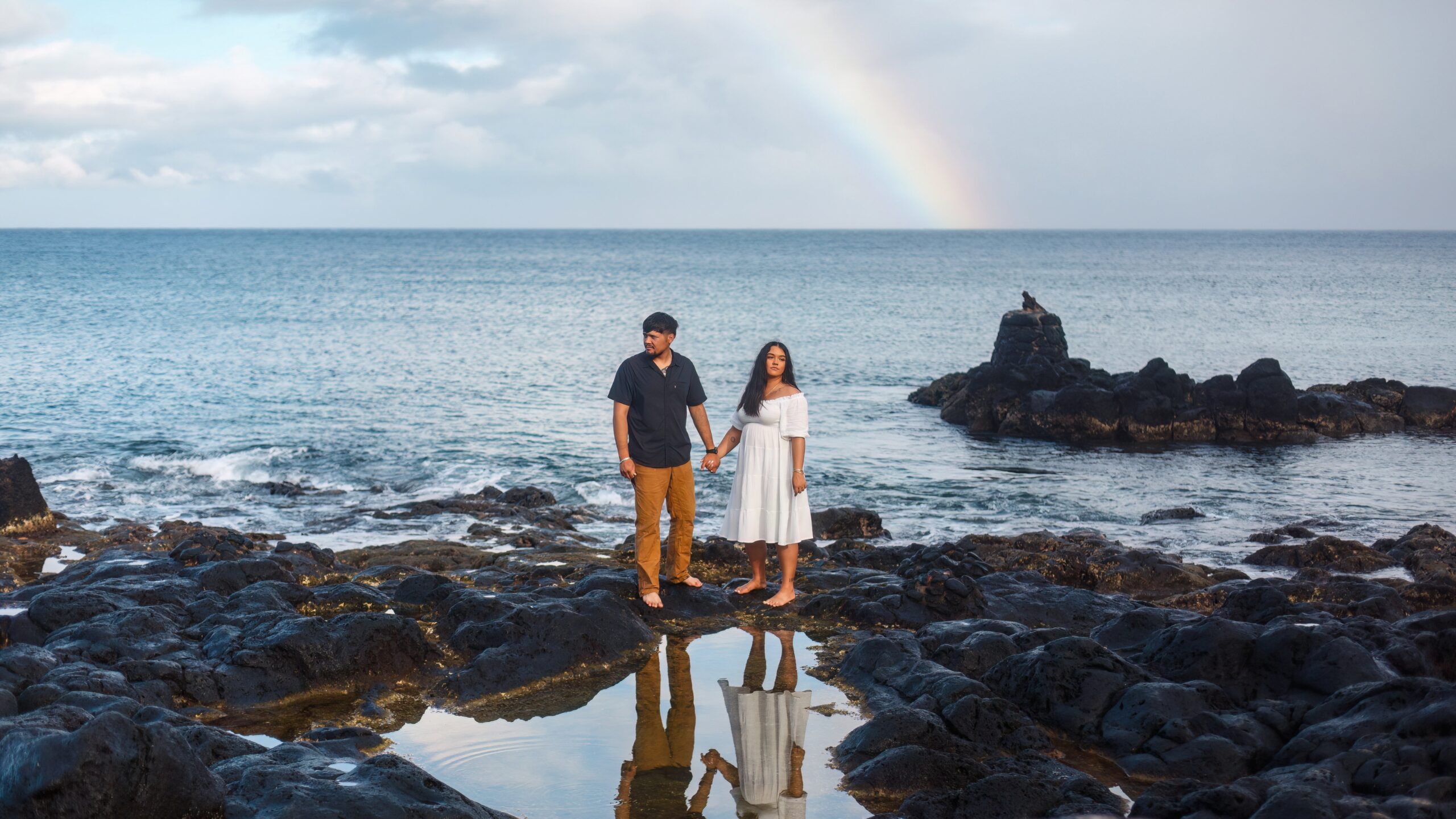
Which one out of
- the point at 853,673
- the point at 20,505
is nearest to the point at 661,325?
the point at 853,673

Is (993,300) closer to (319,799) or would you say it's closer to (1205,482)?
(1205,482)

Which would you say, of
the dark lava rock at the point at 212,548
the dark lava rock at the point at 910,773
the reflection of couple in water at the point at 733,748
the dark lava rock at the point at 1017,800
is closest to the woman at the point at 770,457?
the reflection of couple in water at the point at 733,748

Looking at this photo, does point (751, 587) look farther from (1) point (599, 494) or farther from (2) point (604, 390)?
(2) point (604, 390)

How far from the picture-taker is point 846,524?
16016 millimetres

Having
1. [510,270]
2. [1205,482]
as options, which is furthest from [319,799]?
[510,270]

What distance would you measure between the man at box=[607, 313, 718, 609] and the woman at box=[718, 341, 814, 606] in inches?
15.2

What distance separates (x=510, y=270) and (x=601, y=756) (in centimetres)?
11103

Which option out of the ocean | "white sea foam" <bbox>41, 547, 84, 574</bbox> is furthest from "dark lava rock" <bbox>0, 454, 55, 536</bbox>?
"white sea foam" <bbox>41, 547, 84, 574</bbox>

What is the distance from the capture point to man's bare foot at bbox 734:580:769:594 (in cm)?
1073

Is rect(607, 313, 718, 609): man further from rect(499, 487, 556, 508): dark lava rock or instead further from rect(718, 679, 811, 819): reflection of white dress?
rect(499, 487, 556, 508): dark lava rock

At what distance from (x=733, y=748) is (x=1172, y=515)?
1343 centimetres

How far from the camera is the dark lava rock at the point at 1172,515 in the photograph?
1800 cm

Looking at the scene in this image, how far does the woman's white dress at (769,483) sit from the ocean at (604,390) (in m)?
7.24

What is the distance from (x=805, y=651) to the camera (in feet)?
30.1
